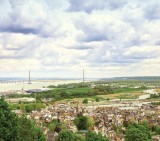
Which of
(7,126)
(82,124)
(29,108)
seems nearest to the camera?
(7,126)

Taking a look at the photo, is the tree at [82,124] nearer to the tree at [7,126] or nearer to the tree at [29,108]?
the tree at [29,108]

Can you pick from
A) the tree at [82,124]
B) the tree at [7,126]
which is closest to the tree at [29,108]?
the tree at [82,124]

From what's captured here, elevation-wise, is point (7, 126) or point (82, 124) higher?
point (7, 126)

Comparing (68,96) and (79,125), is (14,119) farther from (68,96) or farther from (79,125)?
(68,96)

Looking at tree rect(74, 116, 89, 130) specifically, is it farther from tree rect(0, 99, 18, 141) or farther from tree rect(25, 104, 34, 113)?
tree rect(0, 99, 18, 141)

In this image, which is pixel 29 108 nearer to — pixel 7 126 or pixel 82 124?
pixel 82 124

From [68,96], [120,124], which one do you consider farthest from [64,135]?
[68,96]

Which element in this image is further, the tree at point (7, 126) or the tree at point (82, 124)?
the tree at point (82, 124)

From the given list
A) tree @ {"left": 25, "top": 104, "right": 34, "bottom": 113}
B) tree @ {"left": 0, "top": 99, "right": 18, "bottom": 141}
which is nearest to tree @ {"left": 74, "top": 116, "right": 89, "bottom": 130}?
tree @ {"left": 25, "top": 104, "right": 34, "bottom": 113}

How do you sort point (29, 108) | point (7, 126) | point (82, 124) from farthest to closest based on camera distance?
point (29, 108) < point (82, 124) < point (7, 126)

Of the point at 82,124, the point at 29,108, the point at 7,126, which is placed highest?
the point at 7,126

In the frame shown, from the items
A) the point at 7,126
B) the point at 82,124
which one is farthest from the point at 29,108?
the point at 7,126

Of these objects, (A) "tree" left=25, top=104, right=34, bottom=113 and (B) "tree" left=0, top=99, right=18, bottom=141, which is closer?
(B) "tree" left=0, top=99, right=18, bottom=141
